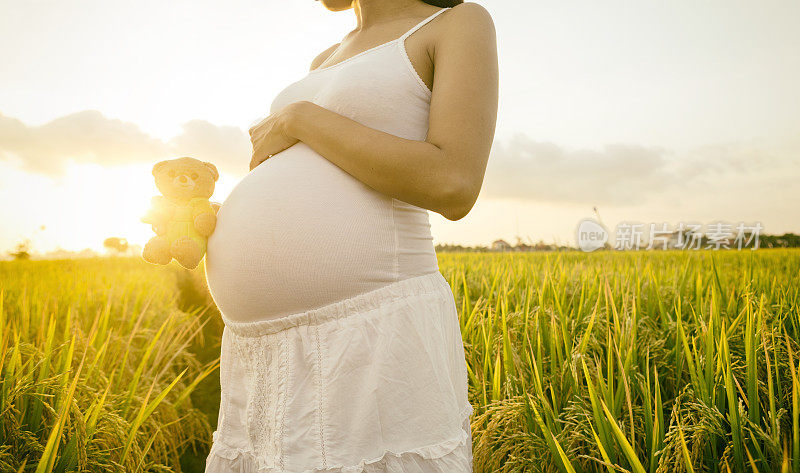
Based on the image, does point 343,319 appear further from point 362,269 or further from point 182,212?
point 182,212

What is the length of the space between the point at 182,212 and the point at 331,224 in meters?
0.49

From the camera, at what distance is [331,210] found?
1.03 metres

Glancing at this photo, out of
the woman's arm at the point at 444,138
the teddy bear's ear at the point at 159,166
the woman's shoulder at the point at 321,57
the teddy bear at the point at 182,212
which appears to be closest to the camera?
the woman's arm at the point at 444,138

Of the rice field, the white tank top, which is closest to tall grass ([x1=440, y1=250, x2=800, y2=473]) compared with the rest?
the rice field

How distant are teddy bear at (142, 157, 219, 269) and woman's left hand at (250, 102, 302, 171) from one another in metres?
0.16

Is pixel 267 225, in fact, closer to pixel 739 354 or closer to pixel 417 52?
pixel 417 52

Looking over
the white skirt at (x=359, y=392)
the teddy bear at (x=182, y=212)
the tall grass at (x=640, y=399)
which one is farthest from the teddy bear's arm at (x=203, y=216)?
the tall grass at (x=640, y=399)

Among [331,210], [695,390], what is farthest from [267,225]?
[695,390]

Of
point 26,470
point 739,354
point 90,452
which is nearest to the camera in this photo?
point 26,470

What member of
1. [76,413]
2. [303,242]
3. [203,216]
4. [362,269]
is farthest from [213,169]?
[76,413]

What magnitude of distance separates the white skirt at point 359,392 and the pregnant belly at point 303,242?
4cm

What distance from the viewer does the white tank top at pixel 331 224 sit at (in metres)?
1.01

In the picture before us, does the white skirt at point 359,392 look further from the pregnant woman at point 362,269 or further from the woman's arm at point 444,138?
the woman's arm at point 444,138

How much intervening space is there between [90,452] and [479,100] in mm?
1719
